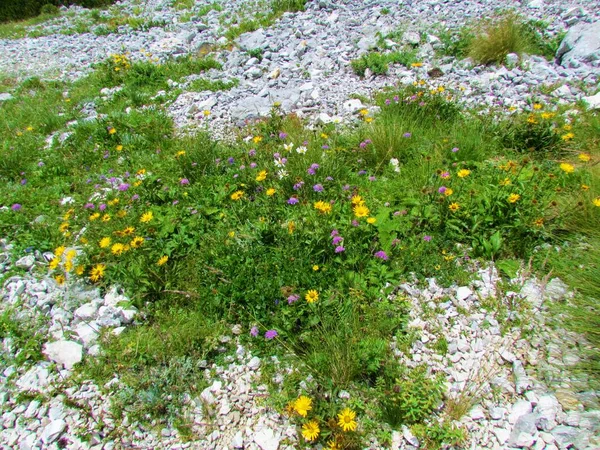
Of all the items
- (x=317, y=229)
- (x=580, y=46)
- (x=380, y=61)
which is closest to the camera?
(x=317, y=229)

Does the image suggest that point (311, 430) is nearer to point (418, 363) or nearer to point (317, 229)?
point (418, 363)

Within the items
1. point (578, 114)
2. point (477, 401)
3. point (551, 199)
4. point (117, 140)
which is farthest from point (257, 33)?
point (477, 401)

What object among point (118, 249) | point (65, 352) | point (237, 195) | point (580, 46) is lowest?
point (65, 352)

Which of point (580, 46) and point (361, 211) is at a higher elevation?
point (580, 46)

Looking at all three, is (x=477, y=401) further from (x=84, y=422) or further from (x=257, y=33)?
(x=257, y=33)

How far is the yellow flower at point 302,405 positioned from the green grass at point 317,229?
0.33 ft

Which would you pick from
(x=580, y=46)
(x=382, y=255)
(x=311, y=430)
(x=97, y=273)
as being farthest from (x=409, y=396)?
(x=580, y=46)

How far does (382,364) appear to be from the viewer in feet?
9.40

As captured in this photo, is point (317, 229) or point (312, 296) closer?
point (312, 296)

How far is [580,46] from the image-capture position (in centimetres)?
620

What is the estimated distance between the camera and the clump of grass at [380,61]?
6664 millimetres

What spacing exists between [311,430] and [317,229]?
1.70 metres

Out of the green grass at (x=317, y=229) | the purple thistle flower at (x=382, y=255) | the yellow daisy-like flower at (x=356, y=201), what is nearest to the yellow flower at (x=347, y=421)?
the green grass at (x=317, y=229)

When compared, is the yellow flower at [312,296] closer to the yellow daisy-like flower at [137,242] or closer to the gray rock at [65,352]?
the yellow daisy-like flower at [137,242]
